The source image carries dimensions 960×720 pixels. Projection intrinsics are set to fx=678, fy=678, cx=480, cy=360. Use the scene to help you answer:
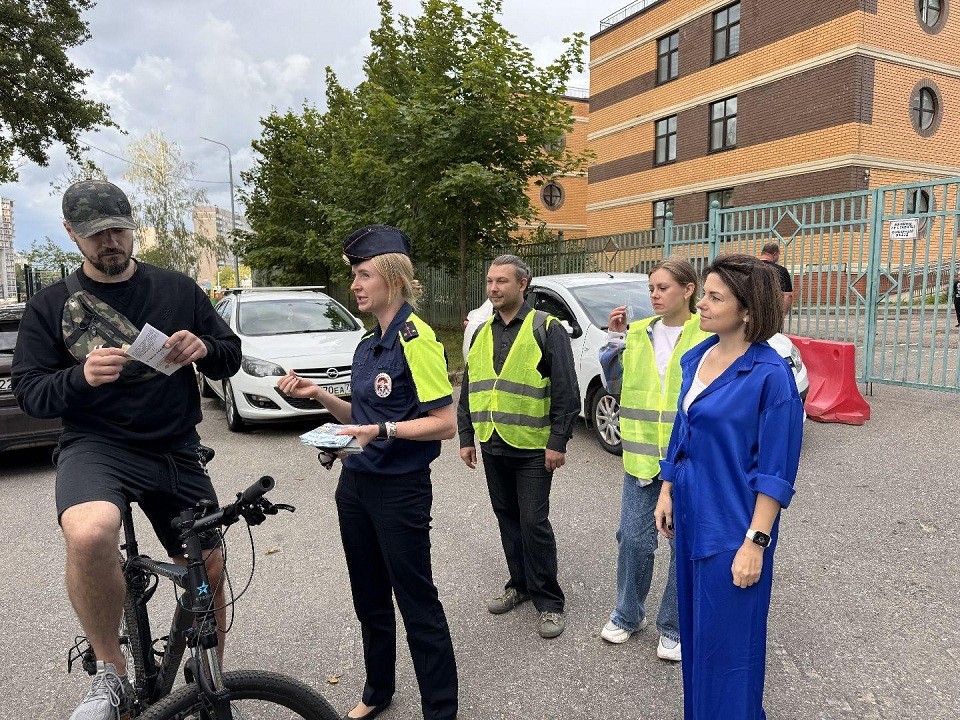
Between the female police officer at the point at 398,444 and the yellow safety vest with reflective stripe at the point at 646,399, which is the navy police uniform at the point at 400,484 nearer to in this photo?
the female police officer at the point at 398,444

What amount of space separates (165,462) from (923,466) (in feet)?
19.5

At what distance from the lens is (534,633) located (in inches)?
135

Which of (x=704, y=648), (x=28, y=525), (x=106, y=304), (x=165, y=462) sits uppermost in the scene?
(x=106, y=304)

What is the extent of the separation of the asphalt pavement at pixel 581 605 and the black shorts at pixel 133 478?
3.50 feet

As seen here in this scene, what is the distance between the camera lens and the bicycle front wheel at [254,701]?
1.81 metres

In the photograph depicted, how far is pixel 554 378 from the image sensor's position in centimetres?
350

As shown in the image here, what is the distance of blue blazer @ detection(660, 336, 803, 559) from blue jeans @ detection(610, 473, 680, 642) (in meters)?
0.92

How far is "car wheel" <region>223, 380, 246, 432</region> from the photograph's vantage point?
8000mm

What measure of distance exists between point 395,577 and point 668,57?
28283 millimetres

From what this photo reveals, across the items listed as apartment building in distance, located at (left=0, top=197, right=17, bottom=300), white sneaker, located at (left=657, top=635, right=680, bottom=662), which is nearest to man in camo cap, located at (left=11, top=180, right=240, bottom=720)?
white sneaker, located at (left=657, top=635, right=680, bottom=662)

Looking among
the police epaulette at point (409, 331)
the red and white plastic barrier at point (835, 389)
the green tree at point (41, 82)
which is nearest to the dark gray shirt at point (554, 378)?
the police epaulette at point (409, 331)

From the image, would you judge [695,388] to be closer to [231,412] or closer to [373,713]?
[373,713]

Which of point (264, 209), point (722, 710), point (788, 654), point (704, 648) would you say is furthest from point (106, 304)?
point (264, 209)

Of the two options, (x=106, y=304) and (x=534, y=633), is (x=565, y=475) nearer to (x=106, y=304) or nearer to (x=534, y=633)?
(x=534, y=633)
